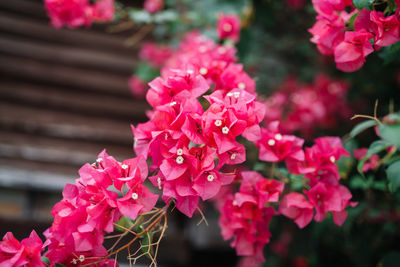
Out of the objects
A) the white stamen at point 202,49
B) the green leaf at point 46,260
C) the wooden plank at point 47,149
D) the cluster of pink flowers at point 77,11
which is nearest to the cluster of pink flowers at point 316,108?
the white stamen at point 202,49

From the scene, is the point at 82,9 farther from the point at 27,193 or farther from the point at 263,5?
the point at 27,193

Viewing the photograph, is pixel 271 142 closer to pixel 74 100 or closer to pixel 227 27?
pixel 227 27

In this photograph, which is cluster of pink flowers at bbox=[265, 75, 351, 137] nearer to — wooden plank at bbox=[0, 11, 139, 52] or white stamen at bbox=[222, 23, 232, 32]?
white stamen at bbox=[222, 23, 232, 32]

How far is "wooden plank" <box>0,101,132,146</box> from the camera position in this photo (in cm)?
204

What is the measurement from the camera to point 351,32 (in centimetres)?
74

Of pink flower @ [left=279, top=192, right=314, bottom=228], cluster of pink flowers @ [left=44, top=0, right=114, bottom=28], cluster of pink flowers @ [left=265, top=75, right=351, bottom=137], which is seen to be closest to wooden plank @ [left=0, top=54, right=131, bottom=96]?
cluster of pink flowers @ [left=44, top=0, right=114, bottom=28]

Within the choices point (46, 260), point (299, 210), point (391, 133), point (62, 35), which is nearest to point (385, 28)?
point (391, 133)

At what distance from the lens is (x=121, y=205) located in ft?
2.08

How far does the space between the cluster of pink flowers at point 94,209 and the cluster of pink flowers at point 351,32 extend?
554mm

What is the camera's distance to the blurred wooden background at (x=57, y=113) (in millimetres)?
2014

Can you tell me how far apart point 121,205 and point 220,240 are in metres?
1.83

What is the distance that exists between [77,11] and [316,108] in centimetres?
140

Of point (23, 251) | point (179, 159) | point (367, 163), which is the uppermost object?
point (179, 159)

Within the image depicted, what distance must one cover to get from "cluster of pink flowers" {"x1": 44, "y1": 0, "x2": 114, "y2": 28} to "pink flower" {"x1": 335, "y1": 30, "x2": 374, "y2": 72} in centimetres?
104
